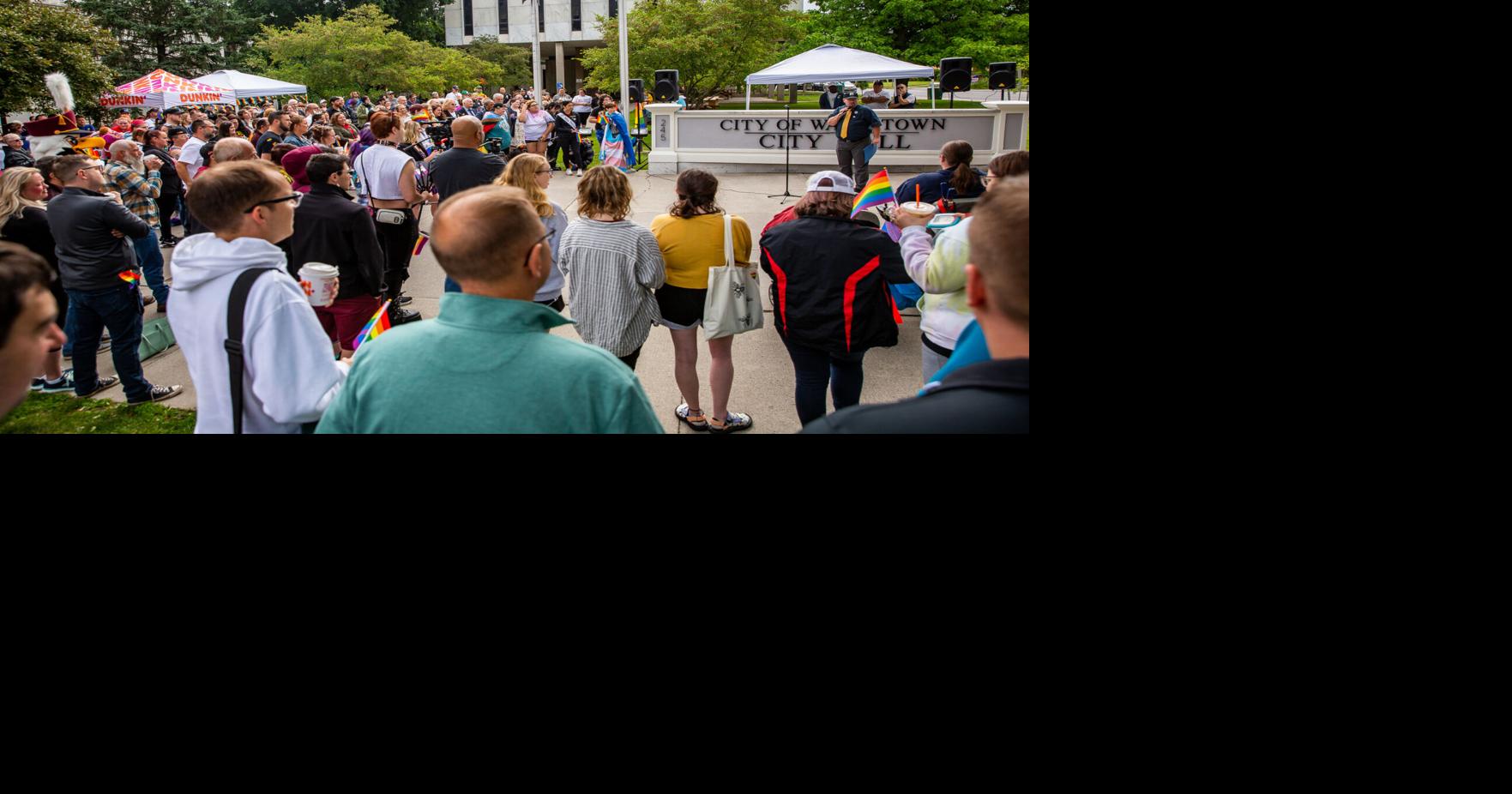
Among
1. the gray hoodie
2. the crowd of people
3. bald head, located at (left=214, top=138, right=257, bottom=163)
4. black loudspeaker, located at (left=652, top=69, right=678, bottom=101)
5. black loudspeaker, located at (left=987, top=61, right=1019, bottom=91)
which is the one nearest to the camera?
the crowd of people

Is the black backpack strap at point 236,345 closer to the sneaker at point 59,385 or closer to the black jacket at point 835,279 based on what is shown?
the black jacket at point 835,279

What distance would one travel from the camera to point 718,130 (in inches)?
580

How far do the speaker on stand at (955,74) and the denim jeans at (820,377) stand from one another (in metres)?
10.7

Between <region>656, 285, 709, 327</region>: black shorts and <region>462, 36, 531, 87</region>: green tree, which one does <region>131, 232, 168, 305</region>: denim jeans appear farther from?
<region>462, 36, 531, 87</region>: green tree

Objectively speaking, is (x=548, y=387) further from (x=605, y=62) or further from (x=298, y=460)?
(x=605, y=62)

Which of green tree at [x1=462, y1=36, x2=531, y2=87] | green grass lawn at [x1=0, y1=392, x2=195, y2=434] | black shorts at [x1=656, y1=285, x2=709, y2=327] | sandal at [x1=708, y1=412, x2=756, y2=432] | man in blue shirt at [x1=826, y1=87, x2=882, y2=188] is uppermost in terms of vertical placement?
green tree at [x1=462, y1=36, x2=531, y2=87]

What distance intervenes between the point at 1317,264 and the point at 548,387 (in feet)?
4.96

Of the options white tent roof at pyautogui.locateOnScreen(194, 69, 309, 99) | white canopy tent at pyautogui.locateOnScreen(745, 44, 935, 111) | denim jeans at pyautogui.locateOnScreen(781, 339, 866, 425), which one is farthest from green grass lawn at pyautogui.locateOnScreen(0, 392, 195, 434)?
white canopy tent at pyautogui.locateOnScreen(745, 44, 935, 111)

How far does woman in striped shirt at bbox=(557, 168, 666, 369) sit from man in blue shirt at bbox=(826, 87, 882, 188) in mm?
8128

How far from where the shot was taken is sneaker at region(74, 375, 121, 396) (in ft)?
16.2

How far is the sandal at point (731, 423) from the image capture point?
461 centimetres

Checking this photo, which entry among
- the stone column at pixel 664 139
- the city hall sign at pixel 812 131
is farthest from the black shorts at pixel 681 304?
the stone column at pixel 664 139

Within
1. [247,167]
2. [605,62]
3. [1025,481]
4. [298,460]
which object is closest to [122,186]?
[247,167]

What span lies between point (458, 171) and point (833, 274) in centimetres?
392
